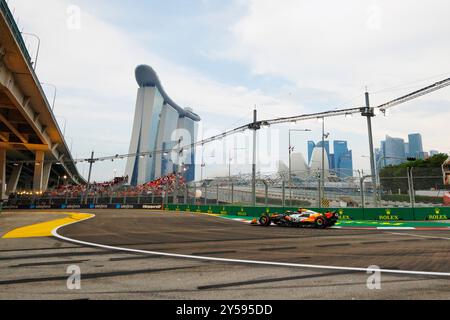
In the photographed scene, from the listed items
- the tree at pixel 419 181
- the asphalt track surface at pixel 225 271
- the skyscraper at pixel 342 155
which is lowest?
the asphalt track surface at pixel 225 271

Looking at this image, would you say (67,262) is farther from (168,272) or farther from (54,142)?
(54,142)

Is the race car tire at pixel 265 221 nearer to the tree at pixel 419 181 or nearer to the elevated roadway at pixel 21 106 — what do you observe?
the tree at pixel 419 181

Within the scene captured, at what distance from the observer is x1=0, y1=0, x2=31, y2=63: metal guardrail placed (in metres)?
15.9

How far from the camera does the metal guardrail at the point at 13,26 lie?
15.9 metres

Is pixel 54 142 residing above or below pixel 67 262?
above

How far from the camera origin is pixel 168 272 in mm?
5672

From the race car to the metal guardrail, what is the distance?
1910 cm

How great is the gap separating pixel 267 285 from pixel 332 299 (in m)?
1.10

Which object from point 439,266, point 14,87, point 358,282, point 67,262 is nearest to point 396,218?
point 439,266

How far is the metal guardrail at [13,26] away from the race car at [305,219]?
19105 millimetres

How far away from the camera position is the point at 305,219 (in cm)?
1550

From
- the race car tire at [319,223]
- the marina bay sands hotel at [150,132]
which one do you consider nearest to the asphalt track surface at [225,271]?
the race car tire at [319,223]

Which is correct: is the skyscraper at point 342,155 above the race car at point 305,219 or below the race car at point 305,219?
above

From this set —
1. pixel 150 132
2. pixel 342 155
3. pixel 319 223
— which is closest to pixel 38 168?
pixel 319 223
